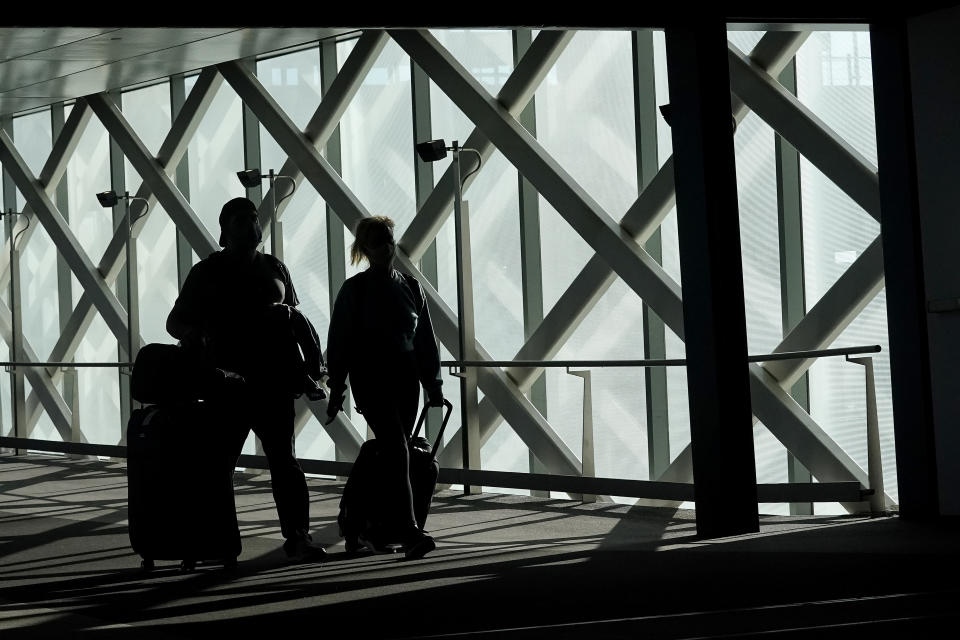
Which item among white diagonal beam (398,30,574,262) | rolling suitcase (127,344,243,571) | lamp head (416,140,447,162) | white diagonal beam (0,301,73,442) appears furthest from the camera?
white diagonal beam (0,301,73,442)

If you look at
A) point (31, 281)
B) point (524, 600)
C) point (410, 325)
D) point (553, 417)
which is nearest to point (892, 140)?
point (410, 325)

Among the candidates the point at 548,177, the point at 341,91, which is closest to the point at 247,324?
the point at 548,177

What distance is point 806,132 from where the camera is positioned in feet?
30.1

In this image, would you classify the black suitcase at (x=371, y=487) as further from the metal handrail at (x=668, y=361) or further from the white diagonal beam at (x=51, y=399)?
the white diagonal beam at (x=51, y=399)

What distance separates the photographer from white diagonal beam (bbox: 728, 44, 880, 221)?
898 cm

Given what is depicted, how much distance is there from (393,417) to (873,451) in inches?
119

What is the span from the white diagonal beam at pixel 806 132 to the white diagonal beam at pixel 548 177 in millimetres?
1395

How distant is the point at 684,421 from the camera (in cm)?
1029

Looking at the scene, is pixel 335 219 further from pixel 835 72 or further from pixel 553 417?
pixel 835 72

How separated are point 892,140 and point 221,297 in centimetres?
328

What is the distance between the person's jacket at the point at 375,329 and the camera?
612 centimetres

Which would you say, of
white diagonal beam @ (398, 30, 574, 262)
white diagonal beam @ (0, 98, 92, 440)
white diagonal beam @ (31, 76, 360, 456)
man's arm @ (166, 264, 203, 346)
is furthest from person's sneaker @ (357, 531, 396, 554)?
white diagonal beam @ (0, 98, 92, 440)

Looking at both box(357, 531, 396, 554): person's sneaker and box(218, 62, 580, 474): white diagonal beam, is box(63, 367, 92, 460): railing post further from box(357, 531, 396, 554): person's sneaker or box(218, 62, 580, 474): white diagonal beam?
box(357, 531, 396, 554): person's sneaker

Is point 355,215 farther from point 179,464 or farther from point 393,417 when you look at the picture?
point 179,464
